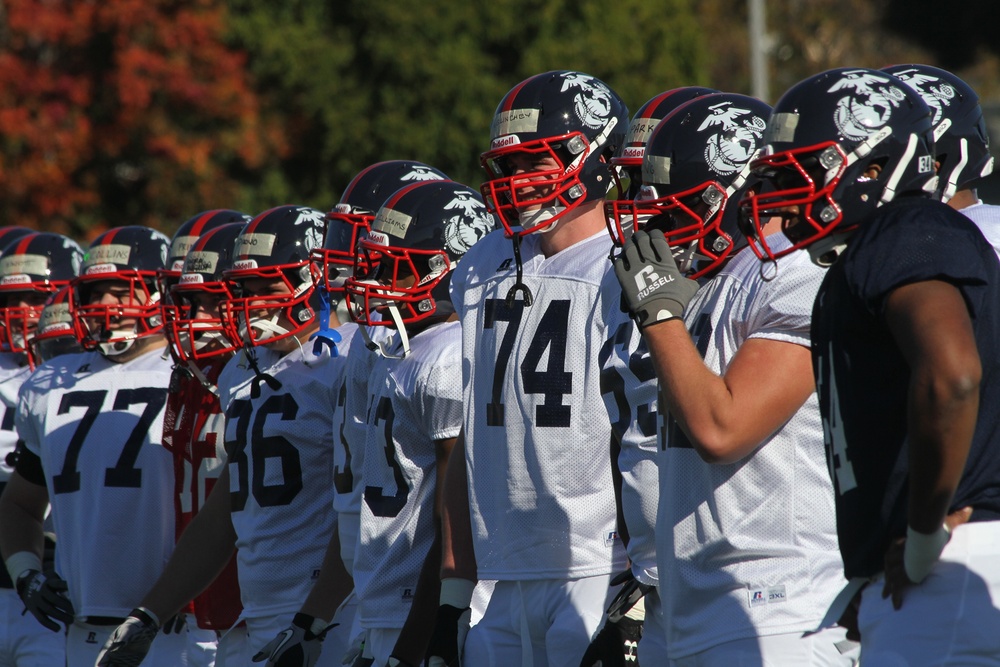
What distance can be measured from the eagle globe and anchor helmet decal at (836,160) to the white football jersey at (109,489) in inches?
138

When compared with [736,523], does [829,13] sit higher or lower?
lower

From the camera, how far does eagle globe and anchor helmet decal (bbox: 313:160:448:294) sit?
5.04 metres

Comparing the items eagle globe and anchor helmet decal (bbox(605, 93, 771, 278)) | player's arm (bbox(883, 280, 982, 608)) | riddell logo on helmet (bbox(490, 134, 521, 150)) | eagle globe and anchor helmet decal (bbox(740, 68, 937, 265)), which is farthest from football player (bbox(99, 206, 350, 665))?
player's arm (bbox(883, 280, 982, 608))

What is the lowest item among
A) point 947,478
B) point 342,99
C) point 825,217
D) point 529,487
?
point 342,99

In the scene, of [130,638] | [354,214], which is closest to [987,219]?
[354,214]

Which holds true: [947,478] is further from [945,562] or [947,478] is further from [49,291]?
[49,291]

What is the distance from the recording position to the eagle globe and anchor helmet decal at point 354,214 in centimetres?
504

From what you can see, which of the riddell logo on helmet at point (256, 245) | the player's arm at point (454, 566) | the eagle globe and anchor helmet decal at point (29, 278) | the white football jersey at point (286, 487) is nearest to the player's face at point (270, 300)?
the riddell logo on helmet at point (256, 245)

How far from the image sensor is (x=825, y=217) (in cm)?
293

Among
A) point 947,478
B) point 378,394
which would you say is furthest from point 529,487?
point 947,478

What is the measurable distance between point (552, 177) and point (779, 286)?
114 cm

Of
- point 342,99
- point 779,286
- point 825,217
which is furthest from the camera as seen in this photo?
point 342,99

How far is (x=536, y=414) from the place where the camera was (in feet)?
12.8

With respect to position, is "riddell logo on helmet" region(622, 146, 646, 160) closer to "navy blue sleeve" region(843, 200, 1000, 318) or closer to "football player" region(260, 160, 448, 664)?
"football player" region(260, 160, 448, 664)
